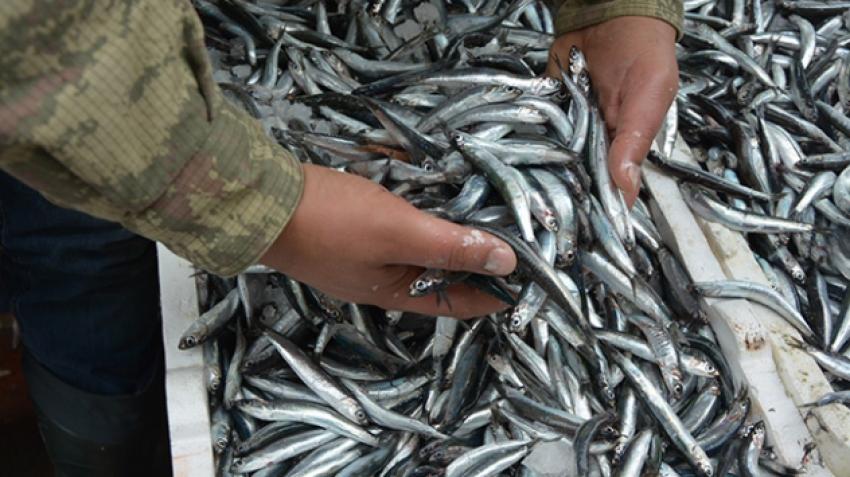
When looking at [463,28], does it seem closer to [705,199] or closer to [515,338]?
[705,199]

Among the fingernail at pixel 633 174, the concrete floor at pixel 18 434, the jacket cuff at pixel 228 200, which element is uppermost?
the jacket cuff at pixel 228 200

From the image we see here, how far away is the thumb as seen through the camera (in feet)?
5.40

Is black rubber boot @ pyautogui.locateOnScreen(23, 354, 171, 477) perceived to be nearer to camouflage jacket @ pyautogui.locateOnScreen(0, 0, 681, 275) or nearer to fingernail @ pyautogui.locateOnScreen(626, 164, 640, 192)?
camouflage jacket @ pyautogui.locateOnScreen(0, 0, 681, 275)

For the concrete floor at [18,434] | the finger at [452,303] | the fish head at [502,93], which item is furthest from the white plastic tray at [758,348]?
the concrete floor at [18,434]

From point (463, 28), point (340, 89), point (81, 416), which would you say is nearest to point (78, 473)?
point (81, 416)

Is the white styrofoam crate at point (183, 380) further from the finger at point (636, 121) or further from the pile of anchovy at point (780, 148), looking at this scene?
the pile of anchovy at point (780, 148)

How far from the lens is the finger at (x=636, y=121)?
2174mm

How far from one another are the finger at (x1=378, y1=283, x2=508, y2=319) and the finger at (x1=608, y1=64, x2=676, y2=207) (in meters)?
0.53

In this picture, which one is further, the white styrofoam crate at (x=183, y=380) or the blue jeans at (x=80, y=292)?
the blue jeans at (x=80, y=292)

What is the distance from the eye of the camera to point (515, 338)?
2.10 m

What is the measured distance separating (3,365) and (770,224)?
8.91 ft

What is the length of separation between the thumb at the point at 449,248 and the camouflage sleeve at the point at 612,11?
3.80 feet

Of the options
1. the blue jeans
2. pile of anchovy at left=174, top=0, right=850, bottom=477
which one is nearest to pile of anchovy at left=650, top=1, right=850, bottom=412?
pile of anchovy at left=174, top=0, right=850, bottom=477

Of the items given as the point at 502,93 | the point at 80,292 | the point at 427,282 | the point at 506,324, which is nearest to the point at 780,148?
the point at 502,93
